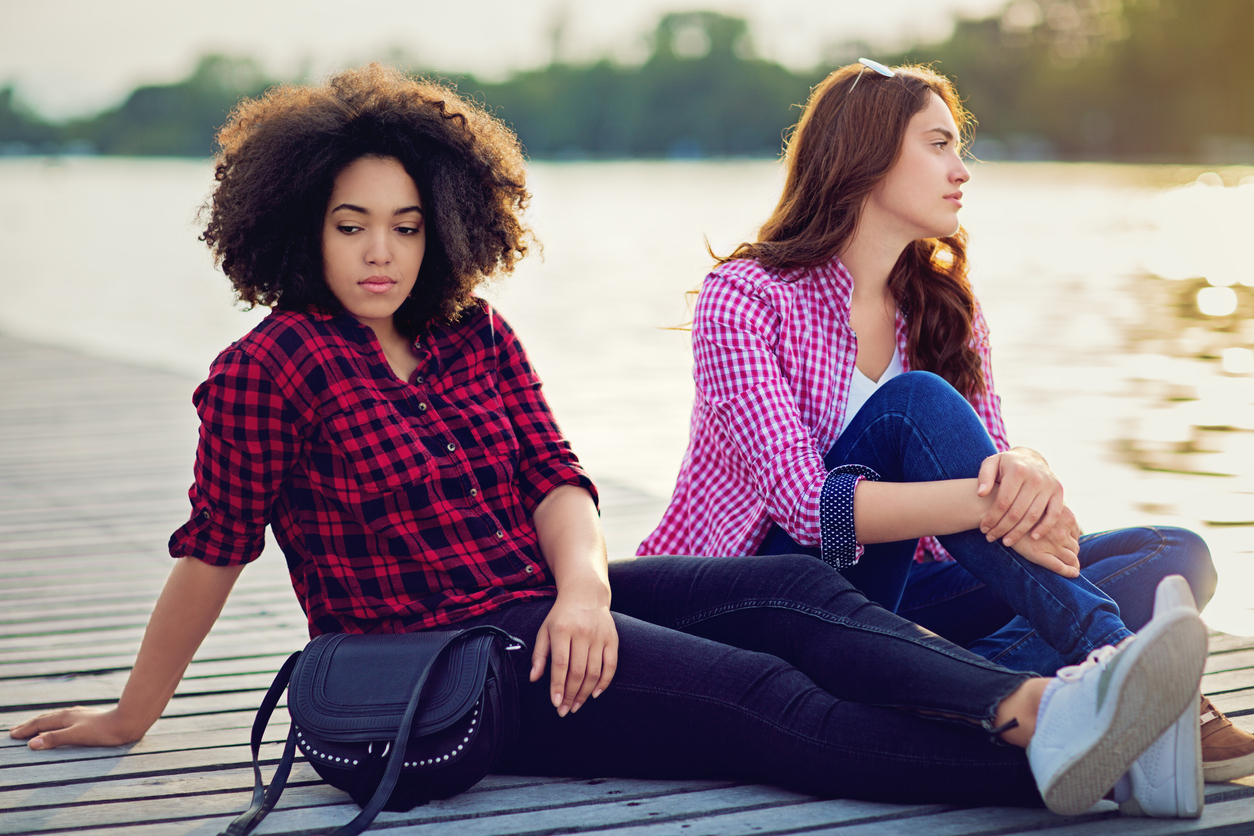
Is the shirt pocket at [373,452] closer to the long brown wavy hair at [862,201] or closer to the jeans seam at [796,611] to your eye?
the jeans seam at [796,611]

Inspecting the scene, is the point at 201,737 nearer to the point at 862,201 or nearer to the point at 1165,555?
the point at 862,201

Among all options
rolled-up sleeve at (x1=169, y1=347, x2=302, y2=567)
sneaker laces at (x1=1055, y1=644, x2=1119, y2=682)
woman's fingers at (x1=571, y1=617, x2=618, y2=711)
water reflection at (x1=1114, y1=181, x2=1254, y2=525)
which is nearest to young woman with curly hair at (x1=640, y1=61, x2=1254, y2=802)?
sneaker laces at (x1=1055, y1=644, x2=1119, y2=682)

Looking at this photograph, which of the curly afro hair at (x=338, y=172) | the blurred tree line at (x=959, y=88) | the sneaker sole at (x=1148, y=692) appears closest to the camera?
the sneaker sole at (x=1148, y=692)

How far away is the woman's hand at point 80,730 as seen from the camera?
2281 millimetres

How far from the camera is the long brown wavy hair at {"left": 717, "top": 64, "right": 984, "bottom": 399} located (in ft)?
8.40

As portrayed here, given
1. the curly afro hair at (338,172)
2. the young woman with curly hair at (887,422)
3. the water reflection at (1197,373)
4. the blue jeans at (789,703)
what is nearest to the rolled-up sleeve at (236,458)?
the curly afro hair at (338,172)

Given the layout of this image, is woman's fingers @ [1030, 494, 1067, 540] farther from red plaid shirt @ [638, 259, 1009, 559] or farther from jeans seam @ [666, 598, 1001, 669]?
red plaid shirt @ [638, 259, 1009, 559]

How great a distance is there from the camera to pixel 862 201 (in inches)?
102

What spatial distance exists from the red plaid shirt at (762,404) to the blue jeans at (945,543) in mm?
95

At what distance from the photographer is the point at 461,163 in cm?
225

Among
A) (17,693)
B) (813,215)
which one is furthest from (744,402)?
(17,693)

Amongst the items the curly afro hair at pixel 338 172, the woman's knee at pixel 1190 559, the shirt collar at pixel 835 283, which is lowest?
the woman's knee at pixel 1190 559

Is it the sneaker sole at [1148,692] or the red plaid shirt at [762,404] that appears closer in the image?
the sneaker sole at [1148,692]

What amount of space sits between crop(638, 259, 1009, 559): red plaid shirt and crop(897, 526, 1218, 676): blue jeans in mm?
182
